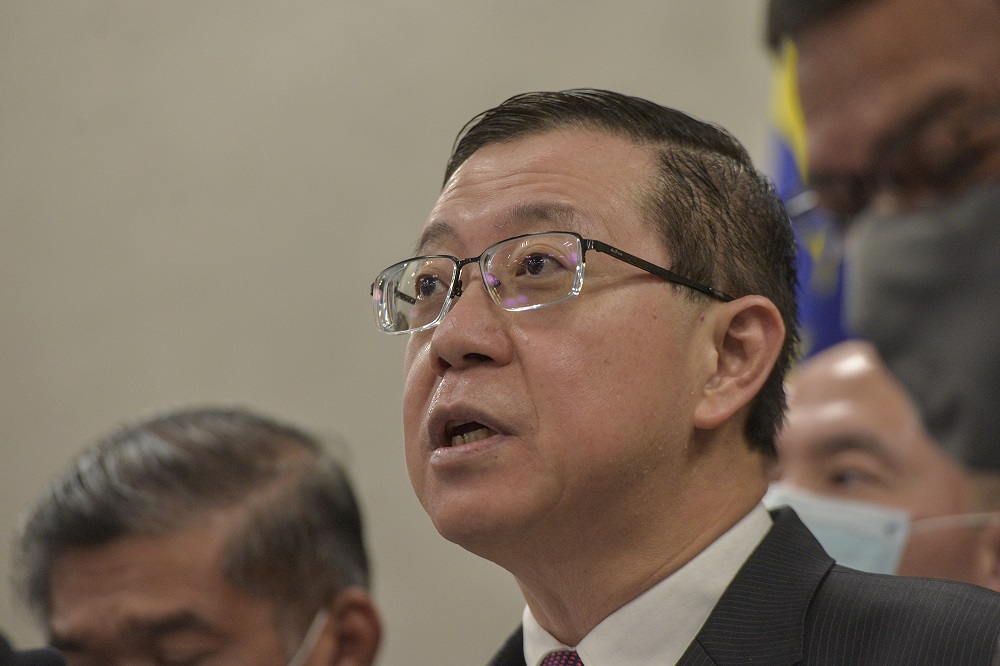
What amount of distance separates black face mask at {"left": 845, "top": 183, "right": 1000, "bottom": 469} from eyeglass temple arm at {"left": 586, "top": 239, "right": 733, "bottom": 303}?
1.64 m

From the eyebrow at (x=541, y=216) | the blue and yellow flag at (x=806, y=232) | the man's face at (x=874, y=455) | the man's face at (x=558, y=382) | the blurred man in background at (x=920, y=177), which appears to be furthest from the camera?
the blue and yellow flag at (x=806, y=232)

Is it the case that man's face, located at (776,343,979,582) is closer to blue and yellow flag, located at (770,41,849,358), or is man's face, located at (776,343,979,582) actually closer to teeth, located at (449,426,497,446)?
blue and yellow flag, located at (770,41,849,358)

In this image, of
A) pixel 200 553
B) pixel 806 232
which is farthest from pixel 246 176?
pixel 200 553

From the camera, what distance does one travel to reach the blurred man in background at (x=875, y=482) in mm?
2740

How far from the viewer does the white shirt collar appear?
1.63 metres

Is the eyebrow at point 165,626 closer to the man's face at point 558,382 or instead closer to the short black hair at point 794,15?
the man's face at point 558,382

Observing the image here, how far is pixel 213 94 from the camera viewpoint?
4527mm

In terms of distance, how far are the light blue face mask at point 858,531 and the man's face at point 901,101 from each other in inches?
41.6

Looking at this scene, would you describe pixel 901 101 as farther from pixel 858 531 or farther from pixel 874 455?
pixel 858 531

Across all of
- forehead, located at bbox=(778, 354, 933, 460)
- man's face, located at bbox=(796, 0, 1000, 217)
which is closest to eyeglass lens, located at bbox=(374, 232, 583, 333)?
forehead, located at bbox=(778, 354, 933, 460)

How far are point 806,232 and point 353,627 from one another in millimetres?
2236

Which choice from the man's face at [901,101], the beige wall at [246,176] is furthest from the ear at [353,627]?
the man's face at [901,101]

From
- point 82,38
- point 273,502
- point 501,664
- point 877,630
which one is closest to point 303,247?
point 82,38

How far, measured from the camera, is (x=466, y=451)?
161 centimetres
